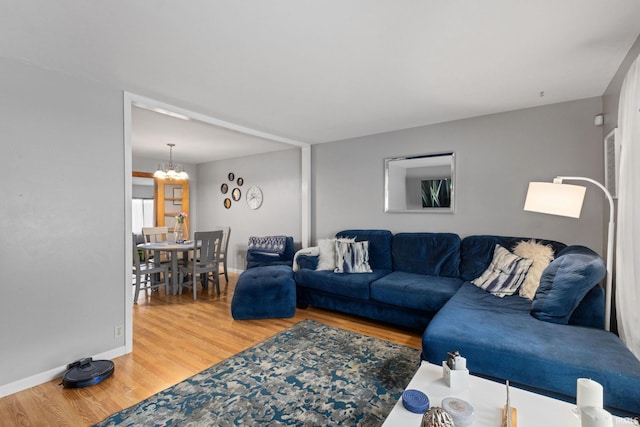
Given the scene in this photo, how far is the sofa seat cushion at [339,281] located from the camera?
3.31 m

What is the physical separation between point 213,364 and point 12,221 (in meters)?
1.82

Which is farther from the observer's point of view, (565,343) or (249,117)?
(249,117)

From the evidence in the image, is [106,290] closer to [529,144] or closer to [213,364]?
[213,364]

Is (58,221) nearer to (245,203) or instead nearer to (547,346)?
(547,346)

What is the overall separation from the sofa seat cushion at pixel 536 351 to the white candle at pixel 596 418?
64 centimetres

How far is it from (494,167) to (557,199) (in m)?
1.25

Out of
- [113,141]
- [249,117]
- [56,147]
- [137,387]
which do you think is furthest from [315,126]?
[137,387]

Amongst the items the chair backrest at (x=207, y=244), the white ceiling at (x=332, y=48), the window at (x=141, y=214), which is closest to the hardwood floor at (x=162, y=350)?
the chair backrest at (x=207, y=244)

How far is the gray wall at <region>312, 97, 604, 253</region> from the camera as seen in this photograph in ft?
9.61

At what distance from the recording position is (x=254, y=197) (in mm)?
5793

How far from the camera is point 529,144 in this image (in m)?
3.20

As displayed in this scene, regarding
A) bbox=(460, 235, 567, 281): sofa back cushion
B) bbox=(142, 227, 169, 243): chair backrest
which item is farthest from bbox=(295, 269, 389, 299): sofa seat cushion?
bbox=(142, 227, 169, 243): chair backrest

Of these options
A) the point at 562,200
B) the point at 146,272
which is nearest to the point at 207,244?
the point at 146,272

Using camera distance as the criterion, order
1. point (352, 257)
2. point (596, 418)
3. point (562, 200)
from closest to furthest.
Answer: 1. point (596, 418)
2. point (562, 200)
3. point (352, 257)
